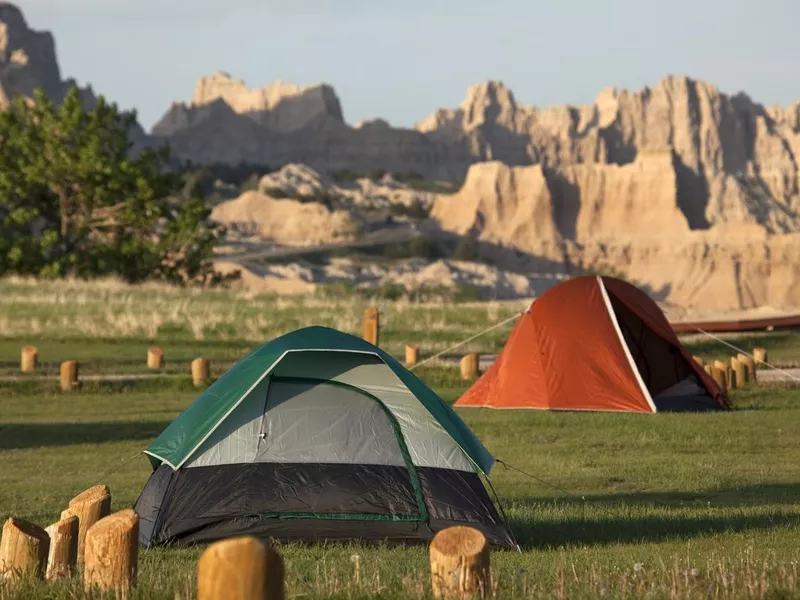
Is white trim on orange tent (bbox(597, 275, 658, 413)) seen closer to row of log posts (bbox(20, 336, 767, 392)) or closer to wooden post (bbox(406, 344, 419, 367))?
row of log posts (bbox(20, 336, 767, 392))

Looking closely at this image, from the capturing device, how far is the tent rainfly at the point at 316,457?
11.4 meters

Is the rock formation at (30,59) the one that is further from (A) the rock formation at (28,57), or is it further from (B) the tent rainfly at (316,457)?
(B) the tent rainfly at (316,457)

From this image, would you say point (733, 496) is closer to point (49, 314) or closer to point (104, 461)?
point (104, 461)

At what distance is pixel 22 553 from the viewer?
308 inches

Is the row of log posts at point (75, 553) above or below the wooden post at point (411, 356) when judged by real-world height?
above

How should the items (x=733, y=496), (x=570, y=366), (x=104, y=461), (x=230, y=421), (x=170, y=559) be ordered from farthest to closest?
(x=570, y=366) → (x=104, y=461) → (x=733, y=496) → (x=230, y=421) → (x=170, y=559)

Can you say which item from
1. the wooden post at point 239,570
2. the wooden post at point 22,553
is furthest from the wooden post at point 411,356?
the wooden post at point 239,570

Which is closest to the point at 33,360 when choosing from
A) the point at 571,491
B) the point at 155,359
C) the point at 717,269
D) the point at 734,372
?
the point at 155,359

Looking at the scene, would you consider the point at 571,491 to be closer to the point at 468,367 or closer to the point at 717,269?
the point at 468,367

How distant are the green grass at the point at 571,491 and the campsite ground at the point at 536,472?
0.09ft

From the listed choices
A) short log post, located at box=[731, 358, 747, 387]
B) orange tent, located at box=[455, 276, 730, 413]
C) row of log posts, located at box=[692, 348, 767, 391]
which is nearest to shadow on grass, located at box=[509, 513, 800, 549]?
orange tent, located at box=[455, 276, 730, 413]

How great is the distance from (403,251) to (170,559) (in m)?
93.7

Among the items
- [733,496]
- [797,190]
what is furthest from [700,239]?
[733,496]

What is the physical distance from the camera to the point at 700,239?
4747 inches
